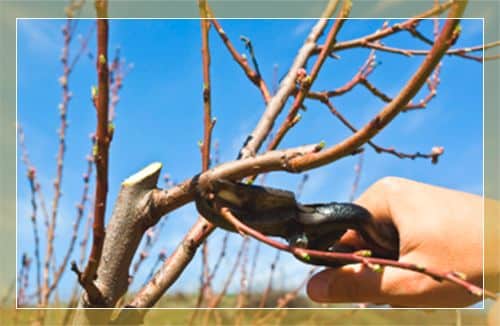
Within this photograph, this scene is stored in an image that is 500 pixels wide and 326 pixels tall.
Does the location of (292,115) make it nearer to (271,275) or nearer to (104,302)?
(104,302)

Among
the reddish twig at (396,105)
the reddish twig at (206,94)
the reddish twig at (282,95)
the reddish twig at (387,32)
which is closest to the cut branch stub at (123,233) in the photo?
the reddish twig at (206,94)

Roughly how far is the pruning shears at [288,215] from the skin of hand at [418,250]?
4 centimetres

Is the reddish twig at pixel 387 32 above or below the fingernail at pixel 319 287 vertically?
above

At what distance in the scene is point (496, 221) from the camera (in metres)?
1.21

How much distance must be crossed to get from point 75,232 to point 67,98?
0.49 m

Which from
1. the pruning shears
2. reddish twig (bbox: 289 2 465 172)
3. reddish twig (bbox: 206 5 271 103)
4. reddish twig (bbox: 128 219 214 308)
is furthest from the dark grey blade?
reddish twig (bbox: 206 5 271 103)

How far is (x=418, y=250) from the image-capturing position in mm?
1026

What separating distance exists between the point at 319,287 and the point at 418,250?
183 mm

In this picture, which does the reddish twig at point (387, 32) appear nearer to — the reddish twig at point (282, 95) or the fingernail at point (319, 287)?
the reddish twig at point (282, 95)

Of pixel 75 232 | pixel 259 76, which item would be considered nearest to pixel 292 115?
pixel 259 76

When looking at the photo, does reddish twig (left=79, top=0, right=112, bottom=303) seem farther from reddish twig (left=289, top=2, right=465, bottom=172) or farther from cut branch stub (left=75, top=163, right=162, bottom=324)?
reddish twig (left=289, top=2, right=465, bottom=172)

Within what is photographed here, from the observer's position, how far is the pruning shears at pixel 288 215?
0.97 m

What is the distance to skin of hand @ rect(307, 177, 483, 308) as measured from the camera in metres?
1.02

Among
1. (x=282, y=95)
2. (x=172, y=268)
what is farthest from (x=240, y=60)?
(x=172, y=268)
